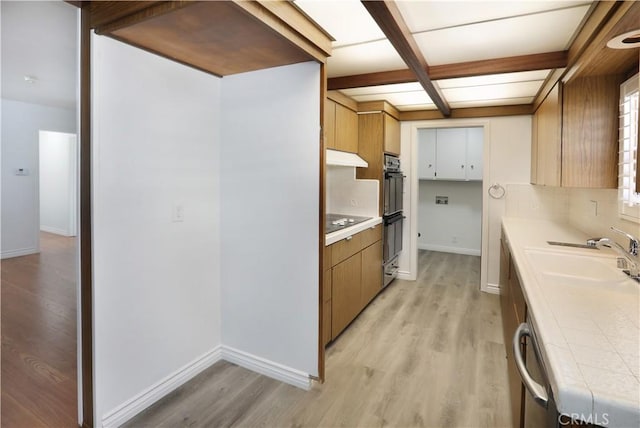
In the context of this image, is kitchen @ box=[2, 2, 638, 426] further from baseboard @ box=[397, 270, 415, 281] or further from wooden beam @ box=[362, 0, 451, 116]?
baseboard @ box=[397, 270, 415, 281]

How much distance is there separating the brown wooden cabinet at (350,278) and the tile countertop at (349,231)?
0.14 feet

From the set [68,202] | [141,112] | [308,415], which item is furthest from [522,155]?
[68,202]

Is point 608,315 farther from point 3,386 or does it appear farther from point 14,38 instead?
point 14,38

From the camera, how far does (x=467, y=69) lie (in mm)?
2482

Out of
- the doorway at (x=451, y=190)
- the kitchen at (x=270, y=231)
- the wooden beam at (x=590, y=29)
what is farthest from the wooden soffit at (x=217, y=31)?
the doorway at (x=451, y=190)

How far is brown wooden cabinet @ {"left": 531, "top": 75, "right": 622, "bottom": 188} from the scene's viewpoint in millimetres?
2086

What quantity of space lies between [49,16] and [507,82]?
3.44 metres

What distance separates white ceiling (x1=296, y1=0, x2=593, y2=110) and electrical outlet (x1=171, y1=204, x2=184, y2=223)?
53.3 inches

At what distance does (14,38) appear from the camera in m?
2.62

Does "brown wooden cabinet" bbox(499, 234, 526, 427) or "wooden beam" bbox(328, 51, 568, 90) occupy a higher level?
"wooden beam" bbox(328, 51, 568, 90)

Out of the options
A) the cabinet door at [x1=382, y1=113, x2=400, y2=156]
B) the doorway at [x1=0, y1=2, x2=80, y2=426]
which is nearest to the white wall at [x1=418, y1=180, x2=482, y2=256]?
the cabinet door at [x1=382, y1=113, x2=400, y2=156]

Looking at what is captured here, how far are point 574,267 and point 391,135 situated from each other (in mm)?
2498

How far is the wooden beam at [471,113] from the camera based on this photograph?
3.82 m

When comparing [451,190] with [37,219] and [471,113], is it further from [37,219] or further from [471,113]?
[37,219]
